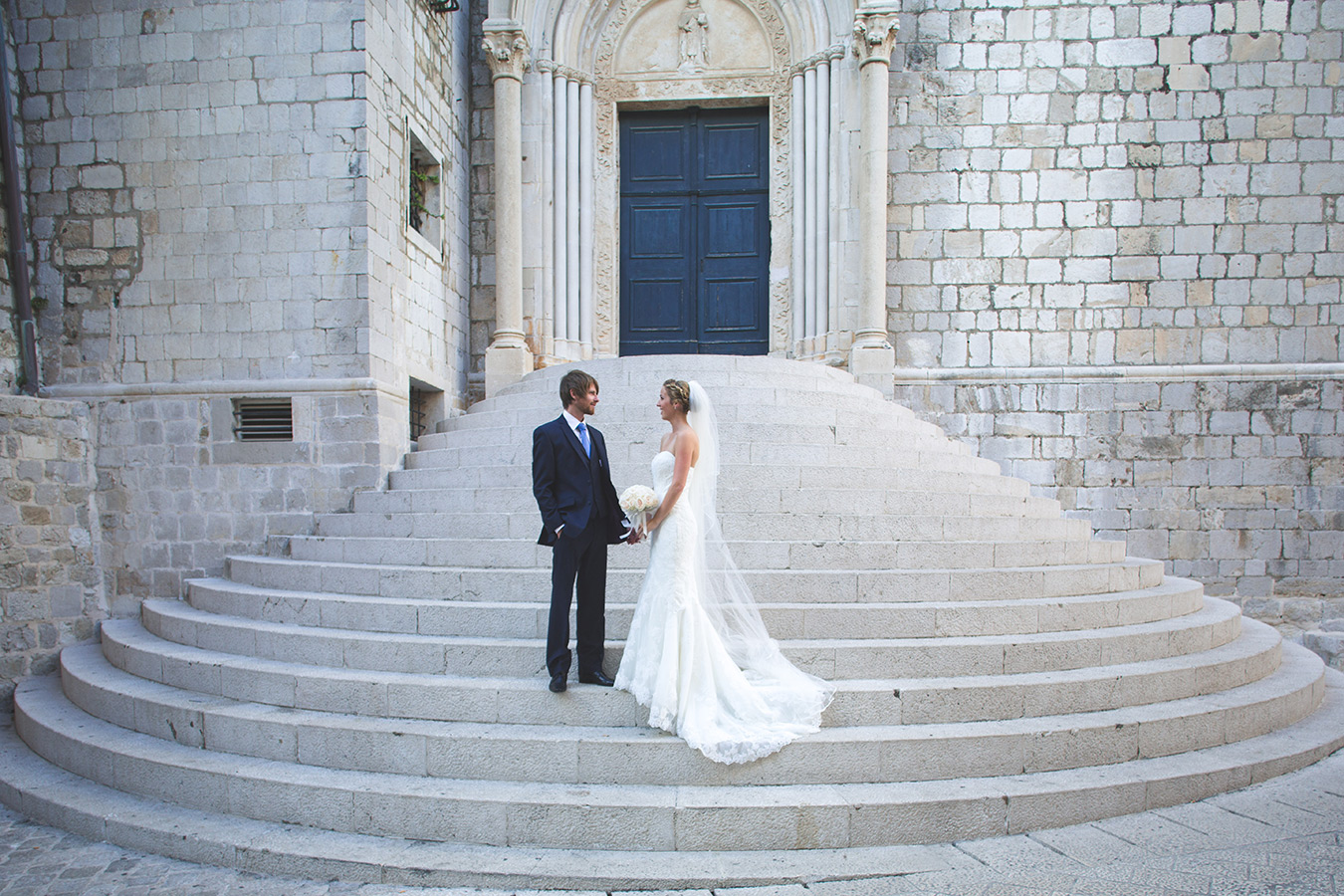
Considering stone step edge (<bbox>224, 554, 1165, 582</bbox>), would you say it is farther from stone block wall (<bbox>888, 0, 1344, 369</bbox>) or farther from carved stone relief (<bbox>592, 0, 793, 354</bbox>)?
carved stone relief (<bbox>592, 0, 793, 354</bbox>)

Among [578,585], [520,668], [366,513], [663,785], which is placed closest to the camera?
[663,785]

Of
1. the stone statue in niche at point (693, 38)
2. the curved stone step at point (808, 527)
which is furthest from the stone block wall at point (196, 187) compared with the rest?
the stone statue in niche at point (693, 38)

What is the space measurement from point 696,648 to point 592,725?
68 cm

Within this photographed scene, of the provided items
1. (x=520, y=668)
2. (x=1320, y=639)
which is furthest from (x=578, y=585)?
(x=1320, y=639)

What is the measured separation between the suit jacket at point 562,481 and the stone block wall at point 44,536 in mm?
5429

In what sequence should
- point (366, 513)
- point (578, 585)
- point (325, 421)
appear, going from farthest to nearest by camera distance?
point (325, 421) → point (366, 513) → point (578, 585)

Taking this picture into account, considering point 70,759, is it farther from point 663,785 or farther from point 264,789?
point 663,785

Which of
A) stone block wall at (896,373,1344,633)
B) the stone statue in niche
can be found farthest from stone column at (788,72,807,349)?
stone block wall at (896,373,1344,633)

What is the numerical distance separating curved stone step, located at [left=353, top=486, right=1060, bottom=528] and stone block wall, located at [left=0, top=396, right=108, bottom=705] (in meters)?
3.11

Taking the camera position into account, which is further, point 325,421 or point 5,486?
point 325,421

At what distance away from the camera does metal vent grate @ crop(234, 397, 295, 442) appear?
24.6 ft

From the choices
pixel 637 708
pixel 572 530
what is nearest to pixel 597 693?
pixel 637 708

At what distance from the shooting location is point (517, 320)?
32.1ft

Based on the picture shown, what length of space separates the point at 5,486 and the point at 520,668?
17.9ft
